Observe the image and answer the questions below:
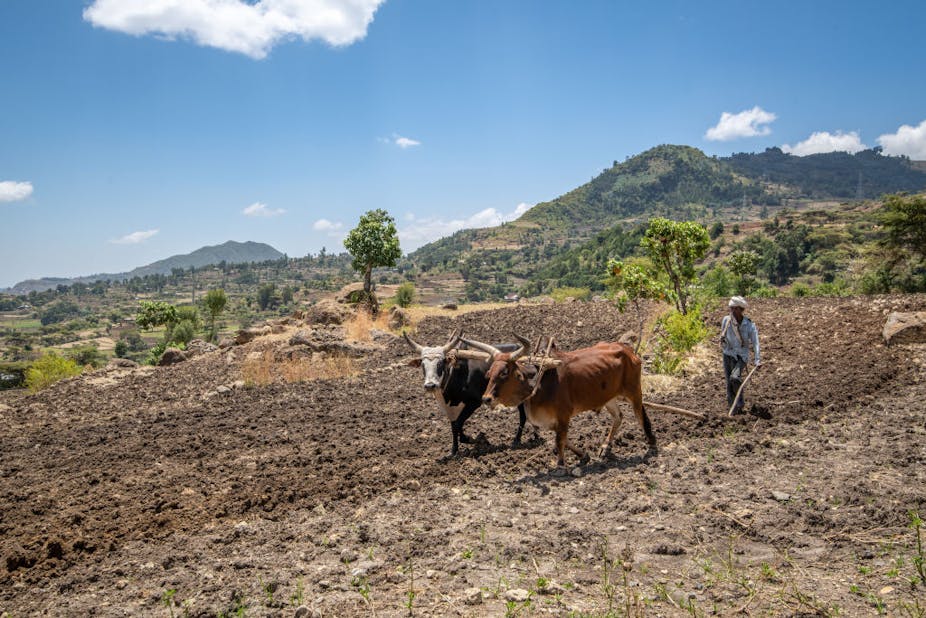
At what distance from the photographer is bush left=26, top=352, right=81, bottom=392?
16.9 meters

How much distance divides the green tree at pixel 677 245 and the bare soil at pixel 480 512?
5.14 meters

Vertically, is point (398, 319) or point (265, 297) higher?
point (265, 297)

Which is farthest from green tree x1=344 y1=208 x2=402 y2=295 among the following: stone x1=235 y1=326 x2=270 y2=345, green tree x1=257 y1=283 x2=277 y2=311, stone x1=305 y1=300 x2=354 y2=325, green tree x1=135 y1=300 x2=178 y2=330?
green tree x1=257 y1=283 x2=277 y2=311

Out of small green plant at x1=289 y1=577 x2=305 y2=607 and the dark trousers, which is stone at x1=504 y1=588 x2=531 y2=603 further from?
the dark trousers

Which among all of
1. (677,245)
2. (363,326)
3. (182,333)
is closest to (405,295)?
(363,326)

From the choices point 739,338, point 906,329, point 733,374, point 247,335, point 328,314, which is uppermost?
point 328,314

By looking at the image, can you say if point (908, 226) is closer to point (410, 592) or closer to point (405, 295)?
point (405, 295)

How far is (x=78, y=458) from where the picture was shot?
8.41m

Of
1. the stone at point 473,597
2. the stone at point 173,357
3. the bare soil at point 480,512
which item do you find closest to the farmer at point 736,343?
the bare soil at point 480,512

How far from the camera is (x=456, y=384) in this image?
773 centimetres

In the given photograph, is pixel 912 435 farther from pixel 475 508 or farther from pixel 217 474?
pixel 217 474

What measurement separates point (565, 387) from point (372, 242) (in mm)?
20323

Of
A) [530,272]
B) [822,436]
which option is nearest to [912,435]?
[822,436]

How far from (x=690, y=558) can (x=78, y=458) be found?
28.4ft
